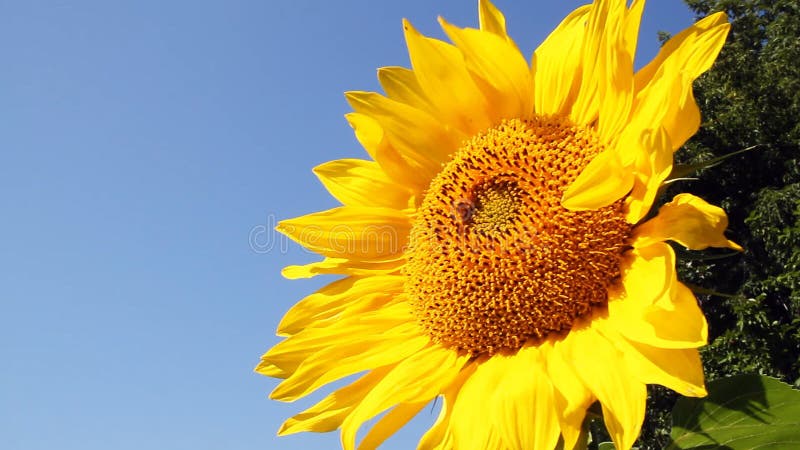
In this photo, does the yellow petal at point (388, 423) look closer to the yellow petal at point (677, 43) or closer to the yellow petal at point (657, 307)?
the yellow petal at point (657, 307)

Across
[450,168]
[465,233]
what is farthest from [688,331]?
[450,168]

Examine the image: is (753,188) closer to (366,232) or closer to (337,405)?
(366,232)

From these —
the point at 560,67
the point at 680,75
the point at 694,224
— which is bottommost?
the point at 694,224

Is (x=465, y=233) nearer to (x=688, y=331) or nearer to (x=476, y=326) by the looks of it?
(x=476, y=326)

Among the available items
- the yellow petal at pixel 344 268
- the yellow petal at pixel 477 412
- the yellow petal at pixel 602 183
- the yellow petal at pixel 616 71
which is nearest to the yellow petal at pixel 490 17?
the yellow petal at pixel 616 71

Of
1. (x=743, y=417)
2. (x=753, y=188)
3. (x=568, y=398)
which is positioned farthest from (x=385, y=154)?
(x=753, y=188)

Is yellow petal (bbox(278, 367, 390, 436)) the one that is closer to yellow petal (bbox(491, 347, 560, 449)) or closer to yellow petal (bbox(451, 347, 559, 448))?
yellow petal (bbox(451, 347, 559, 448))
